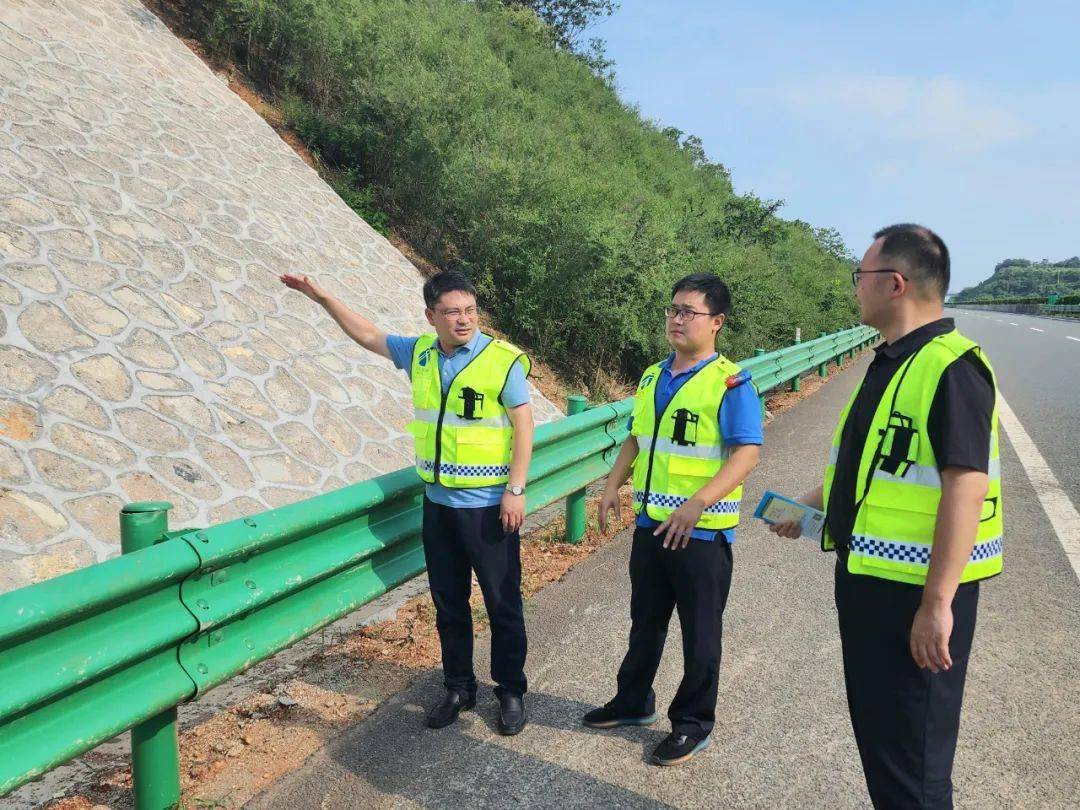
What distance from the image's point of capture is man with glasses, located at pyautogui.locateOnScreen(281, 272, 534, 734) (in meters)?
3.31

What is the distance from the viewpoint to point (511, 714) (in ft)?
10.7

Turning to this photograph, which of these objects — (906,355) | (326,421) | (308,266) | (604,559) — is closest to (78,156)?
(308,266)

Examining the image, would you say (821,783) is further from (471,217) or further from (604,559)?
(471,217)

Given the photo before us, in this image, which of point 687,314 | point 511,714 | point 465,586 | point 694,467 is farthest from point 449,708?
point 687,314

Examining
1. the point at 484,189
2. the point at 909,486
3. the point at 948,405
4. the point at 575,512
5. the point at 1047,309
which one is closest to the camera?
the point at 948,405

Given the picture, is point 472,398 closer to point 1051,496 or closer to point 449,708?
point 449,708

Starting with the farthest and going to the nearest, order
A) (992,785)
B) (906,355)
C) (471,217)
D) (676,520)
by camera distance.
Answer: (471,217) < (676,520) < (992,785) < (906,355)

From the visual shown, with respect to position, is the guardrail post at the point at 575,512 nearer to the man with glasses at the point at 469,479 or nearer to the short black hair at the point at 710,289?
the man with glasses at the point at 469,479

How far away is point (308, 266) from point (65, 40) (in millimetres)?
4599

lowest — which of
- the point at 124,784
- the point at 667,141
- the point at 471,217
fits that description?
the point at 124,784

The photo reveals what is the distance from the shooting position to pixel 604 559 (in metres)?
5.32

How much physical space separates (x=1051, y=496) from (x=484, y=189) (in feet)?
28.8

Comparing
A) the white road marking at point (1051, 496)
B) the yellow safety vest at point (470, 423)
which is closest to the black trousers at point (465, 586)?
the yellow safety vest at point (470, 423)

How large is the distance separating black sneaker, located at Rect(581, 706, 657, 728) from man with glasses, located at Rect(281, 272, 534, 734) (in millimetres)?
271
